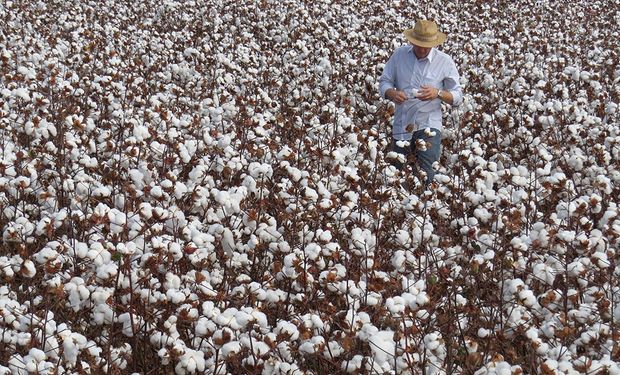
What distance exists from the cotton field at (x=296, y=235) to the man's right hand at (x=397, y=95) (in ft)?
1.11

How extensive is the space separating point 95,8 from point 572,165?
863cm

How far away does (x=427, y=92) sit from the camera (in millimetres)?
6188

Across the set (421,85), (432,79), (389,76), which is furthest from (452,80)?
(389,76)

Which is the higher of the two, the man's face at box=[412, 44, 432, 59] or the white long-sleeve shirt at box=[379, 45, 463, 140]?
the man's face at box=[412, 44, 432, 59]

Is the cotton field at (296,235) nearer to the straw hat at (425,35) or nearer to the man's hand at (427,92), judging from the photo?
the man's hand at (427,92)

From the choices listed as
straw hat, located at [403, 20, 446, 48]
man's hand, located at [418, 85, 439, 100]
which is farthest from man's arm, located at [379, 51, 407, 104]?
straw hat, located at [403, 20, 446, 48]

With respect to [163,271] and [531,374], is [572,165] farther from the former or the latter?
[163,271]

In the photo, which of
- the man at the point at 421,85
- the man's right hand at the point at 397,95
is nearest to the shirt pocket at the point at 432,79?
the man at the point at 421,85

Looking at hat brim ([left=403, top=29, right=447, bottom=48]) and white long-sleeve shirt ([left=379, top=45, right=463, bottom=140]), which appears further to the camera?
white long-sleeve shirt ([left=379, top=45, right=463, bottom=140])

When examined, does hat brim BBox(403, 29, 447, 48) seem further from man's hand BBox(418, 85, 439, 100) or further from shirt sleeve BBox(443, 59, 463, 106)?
man's hand BBox(418, 85, 439, 100)

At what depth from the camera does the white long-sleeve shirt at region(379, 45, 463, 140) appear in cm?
653

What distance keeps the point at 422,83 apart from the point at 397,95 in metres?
0.35

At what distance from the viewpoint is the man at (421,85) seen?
642 centimetres

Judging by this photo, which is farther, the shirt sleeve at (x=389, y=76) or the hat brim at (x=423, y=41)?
the shirt sleeve at (x=389, y=76)
